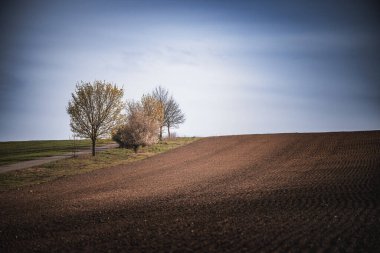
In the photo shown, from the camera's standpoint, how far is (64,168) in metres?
31.6

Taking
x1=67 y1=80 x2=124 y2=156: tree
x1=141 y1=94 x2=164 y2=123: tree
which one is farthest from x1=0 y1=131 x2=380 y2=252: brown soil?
x1=141 y1=94 x2=164 y2=123: tree

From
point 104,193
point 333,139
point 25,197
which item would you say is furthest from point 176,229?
point 333,139

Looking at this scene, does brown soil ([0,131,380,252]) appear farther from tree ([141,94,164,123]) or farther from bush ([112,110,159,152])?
tree ([141,94,164,123])

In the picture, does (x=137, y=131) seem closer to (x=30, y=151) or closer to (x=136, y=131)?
(x=136, y=131)

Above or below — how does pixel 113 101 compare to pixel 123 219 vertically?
above

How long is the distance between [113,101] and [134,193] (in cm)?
2495

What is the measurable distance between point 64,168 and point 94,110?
1119 centimetres

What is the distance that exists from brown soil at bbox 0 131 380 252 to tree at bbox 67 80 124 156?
1261 centimetres

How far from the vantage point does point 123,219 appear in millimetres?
12930

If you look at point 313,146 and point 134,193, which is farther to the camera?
point 313,146

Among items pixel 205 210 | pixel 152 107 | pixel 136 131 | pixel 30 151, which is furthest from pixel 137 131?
pixel 205 210

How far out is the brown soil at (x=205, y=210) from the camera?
9.52 m

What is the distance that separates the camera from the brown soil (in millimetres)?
9523

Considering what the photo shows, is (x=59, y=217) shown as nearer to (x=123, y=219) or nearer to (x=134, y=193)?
(x=123, y=219)
